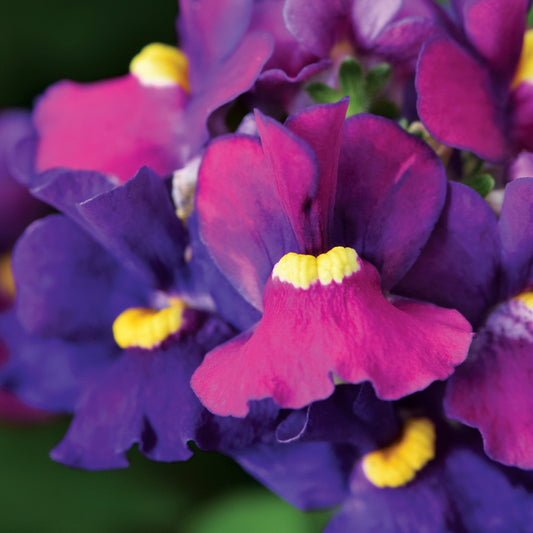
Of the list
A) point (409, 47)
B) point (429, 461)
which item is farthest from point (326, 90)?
point (429, 461)

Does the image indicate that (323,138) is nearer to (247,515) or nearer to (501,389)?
(501,389)

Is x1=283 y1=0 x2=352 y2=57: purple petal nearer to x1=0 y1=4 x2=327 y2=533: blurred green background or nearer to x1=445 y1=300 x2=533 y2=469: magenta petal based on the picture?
x1=445 y1=300 x2=533 y2=469: magenta petal

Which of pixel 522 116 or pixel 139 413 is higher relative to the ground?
pixel 522 116

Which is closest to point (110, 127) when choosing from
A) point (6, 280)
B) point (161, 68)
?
point (161, 68)

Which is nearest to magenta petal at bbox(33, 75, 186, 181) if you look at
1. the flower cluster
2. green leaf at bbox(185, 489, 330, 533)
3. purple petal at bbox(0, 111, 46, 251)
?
the flower cluster

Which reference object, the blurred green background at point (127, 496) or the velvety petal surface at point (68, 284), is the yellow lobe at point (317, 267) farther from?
the blurred green background at point (127, 496)
